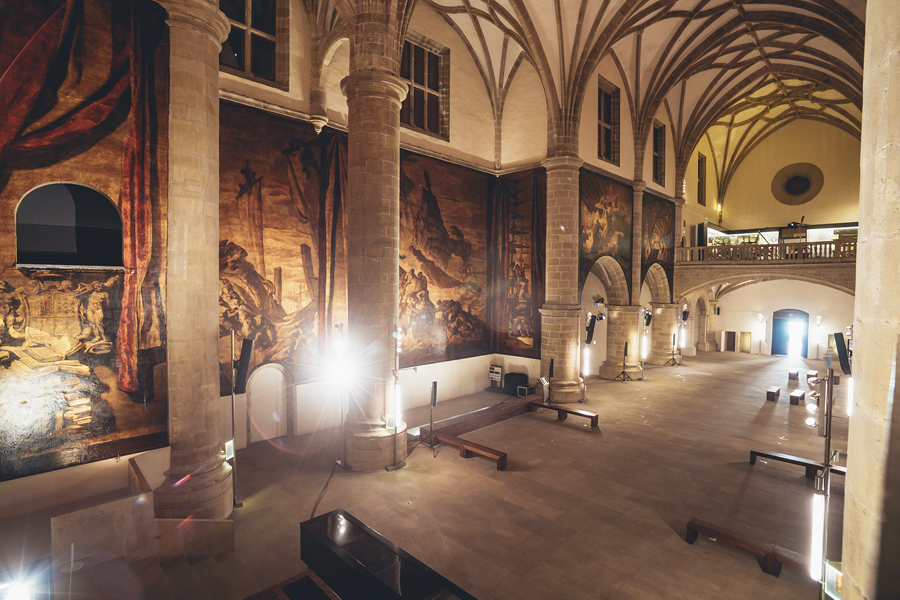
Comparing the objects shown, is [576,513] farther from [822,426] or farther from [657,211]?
[657,211]

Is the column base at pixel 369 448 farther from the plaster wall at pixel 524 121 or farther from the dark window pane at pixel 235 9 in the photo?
the plaster wall at pixel 524 121

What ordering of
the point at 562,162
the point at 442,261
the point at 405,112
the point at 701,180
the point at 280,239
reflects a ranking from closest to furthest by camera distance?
the point at 280,239 → the point at 405,112 → the point at 562,162 → the point at 442,261 → the point at 701,180

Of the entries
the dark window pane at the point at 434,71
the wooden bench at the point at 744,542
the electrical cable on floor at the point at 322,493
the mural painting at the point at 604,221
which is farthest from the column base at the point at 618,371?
the electrical cable on floor at the point at 322,493

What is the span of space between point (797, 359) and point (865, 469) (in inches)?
1059

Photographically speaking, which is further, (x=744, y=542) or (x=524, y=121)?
(x=524, y=121)

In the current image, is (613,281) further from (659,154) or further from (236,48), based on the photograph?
(236,48)

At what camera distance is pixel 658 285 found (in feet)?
66.7

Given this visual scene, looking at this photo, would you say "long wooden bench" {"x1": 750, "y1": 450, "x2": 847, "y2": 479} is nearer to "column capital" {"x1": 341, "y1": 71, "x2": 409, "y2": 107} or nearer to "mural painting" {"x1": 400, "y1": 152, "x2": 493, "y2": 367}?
"mural painting" {"x1": 400, "y1": 152, "x2": 493, "y2": 367}

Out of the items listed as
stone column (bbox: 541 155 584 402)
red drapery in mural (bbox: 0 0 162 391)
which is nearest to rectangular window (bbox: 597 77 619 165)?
stone column (bbox: 541 155 584 402)

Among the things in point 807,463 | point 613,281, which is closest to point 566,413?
point 807,463

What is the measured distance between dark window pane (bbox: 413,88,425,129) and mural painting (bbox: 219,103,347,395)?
3.19 meters

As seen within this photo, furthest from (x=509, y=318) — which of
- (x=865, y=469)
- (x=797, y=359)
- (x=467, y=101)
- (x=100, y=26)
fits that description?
(x=797, y=359)

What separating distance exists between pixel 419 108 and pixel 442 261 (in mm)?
4659

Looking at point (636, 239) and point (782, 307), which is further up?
point (636, 239)
